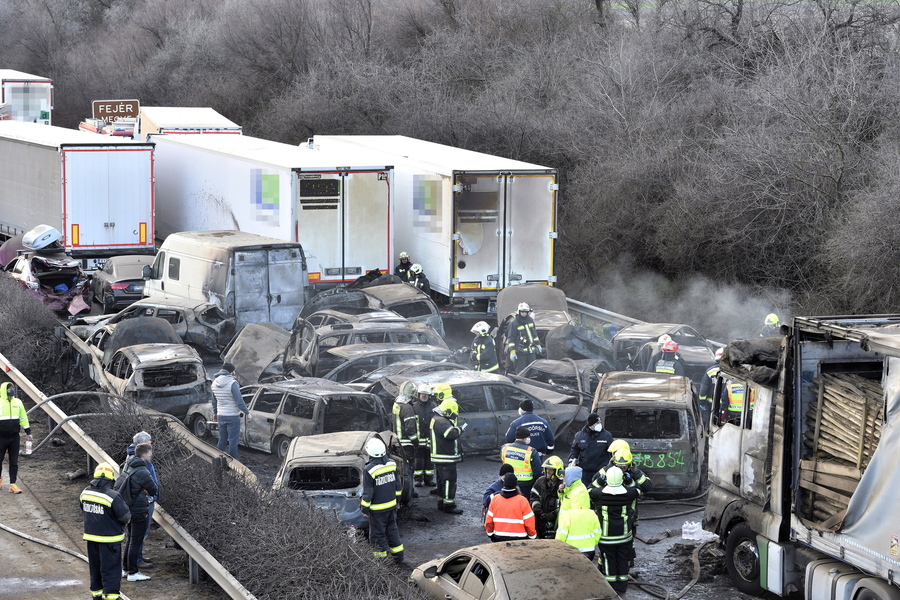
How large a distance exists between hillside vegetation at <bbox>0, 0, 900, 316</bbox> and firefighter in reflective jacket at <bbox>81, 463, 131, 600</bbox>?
13636mm

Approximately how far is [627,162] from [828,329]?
16488mm

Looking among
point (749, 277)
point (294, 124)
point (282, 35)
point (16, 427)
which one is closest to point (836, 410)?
point (16, 427)

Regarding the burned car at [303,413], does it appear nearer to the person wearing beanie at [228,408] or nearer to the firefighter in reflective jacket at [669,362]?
the person wearing beanie at [228,408]

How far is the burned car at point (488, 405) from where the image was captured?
535 inches

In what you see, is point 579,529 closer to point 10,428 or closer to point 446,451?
point 446,451

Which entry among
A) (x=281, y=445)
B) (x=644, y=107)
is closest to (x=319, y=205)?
(x=281, y=445)

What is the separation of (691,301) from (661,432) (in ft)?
35.8

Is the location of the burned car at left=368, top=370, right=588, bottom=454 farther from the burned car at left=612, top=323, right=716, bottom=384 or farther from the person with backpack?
the person with backpack

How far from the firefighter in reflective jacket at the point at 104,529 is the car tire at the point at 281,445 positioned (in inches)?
162

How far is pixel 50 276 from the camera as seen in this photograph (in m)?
22.3

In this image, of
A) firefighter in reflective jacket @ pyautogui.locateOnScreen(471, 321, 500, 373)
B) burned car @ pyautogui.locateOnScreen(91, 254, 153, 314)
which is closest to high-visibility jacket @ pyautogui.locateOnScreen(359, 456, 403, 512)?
firefighter in reflective jacket @ pyautogui.locateOnScreen(471, 321, 500, 373)

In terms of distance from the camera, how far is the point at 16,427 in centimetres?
1280

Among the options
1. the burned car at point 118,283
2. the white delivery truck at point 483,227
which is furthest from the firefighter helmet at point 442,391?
the burned car at point 118,283

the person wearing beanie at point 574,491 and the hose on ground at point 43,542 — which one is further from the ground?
the person wearing beanie at point 574,491
